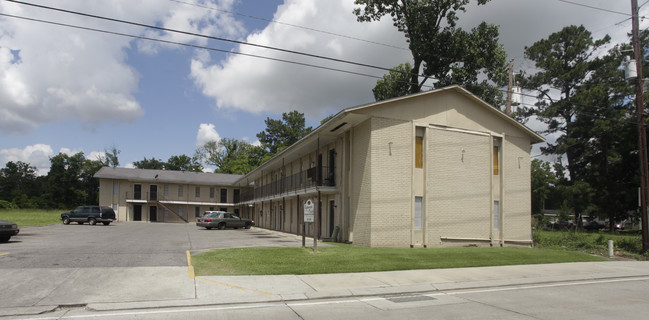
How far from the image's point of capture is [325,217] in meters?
24.4

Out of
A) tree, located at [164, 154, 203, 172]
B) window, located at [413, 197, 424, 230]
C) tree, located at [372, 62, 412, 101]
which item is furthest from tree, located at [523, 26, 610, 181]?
tree, located at [164, 154, 203, 172]

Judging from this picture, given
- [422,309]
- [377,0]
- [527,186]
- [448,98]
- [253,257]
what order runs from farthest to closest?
[377,0] → [527,186] → [448,98] → [253,257] → [422,309]

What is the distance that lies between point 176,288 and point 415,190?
40.8 ft

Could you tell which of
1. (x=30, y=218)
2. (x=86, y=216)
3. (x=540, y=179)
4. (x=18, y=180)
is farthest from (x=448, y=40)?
(x=18, y=180)

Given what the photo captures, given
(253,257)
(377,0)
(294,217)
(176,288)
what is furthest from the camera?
(377,0)

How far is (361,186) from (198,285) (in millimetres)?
10709

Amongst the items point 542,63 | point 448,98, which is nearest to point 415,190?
point 448,98

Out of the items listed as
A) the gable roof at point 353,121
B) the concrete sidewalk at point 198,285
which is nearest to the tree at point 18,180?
the gable roof at point 353,121

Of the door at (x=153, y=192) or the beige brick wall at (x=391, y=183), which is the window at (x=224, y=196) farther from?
the beige brick wall at (x=391, y=183)

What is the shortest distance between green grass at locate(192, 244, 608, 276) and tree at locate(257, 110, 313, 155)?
5843cm

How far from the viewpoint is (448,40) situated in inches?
1394

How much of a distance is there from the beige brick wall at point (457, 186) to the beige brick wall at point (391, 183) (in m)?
1.12

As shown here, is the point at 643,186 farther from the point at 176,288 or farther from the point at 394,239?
the point at 176,288

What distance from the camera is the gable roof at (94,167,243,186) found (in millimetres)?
53375
